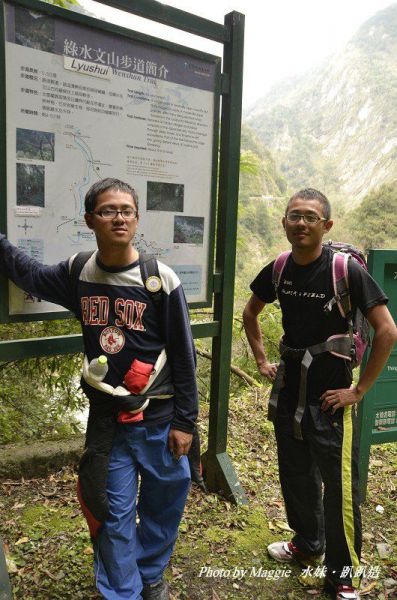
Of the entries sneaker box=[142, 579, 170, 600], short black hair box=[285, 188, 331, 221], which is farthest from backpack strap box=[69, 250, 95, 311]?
sneaker box=[142, 579, 170, 600]

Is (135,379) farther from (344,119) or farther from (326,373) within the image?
(344,119)

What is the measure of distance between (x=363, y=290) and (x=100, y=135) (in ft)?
5.08

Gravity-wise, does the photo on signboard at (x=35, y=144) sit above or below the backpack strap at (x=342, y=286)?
above

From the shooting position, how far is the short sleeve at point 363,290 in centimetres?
241

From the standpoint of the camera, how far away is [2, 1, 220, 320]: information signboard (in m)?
2.51

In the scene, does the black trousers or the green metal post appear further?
the green metal post

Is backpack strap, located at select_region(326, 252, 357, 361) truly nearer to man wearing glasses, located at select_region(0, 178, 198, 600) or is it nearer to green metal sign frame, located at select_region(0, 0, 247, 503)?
man wearing glasses, located at select_region(0, 178, 198, 600)

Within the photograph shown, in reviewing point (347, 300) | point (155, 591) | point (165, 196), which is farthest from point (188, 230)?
point (155, 591)

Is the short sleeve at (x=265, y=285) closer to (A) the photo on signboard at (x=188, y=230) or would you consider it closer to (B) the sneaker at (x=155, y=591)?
(A) the photo on signboard at (x=188, y=230)

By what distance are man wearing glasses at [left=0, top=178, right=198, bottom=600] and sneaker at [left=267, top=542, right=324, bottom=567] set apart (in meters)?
0.86

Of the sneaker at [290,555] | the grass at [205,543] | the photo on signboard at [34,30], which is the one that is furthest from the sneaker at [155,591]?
the photo on signboard at [34,30]

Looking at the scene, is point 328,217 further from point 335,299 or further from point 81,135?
point 81,135

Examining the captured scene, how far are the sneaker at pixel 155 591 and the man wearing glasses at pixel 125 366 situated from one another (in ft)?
0.22

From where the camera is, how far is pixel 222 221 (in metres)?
3.34
